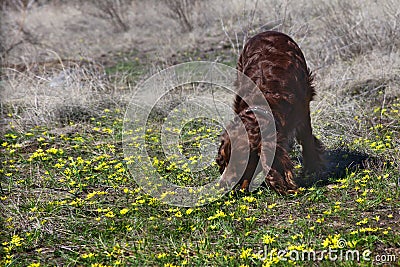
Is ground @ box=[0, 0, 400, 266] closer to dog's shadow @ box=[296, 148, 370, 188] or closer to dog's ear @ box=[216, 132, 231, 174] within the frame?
dog's shadow @ box=[296, 148, 370, 188]


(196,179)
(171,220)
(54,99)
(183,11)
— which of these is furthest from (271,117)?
(183,11)

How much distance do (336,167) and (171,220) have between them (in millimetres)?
1762

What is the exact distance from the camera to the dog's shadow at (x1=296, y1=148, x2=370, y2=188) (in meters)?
4.83

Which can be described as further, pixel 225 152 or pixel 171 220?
pixel 225 152

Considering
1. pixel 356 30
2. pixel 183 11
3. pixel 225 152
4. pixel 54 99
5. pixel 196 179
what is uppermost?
pixel 356 30

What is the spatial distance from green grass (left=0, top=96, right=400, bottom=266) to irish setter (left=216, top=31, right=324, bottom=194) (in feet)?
0.79

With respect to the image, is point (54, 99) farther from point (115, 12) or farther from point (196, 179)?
point (115, 12)

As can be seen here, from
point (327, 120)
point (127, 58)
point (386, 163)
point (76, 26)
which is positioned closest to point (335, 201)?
point (386, 163)

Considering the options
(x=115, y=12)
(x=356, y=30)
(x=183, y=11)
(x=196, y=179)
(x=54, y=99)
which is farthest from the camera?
(x=115, y=12)

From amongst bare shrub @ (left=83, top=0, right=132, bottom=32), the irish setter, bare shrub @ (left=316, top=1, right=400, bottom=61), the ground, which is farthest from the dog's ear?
bare shrub @ (left=83, top=0, right=132, bottom=32)

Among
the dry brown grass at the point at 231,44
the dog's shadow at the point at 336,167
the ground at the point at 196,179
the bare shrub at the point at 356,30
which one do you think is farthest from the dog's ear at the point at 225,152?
the bare shrub at the point at 356,30

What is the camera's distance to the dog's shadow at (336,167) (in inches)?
190

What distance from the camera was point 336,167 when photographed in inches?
199

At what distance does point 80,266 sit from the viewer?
3.60 metres
